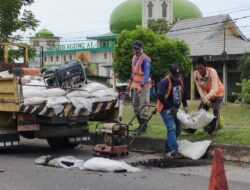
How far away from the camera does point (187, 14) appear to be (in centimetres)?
8138

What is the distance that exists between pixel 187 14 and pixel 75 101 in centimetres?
7216

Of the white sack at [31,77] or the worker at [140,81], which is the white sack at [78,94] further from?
the worker at [140,81]

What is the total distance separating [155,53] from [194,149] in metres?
30.3

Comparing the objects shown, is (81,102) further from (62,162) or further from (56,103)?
(62,162)

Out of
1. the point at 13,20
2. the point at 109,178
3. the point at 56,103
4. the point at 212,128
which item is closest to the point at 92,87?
the point at 56,103

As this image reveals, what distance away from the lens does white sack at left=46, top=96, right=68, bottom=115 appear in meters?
10.4

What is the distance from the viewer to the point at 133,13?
78.9 m

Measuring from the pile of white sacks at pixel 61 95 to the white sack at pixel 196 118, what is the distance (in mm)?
1617

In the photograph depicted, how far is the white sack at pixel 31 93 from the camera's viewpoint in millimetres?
10414

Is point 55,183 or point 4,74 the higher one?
point 4,74

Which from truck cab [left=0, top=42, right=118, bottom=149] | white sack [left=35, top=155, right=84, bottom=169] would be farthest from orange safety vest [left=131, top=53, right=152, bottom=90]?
white sack [left=35, top=155, right=84, bottom=169]

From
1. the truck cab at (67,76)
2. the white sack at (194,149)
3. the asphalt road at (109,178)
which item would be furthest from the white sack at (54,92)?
the white sack at (194,149)

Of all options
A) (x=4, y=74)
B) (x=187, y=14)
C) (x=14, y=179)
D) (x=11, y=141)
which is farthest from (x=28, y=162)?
(x=187, y=14)

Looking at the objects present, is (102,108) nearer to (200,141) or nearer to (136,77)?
(136,77)
